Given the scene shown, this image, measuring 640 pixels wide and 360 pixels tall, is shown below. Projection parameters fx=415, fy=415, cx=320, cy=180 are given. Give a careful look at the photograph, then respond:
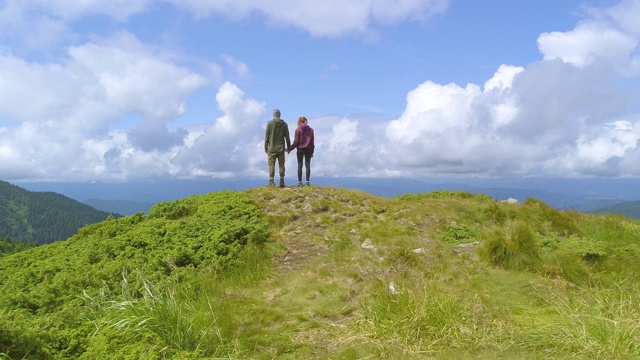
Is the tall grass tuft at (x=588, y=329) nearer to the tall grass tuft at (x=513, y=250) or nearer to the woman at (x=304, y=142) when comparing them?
the tall grass tuft at (x=513, y=250)

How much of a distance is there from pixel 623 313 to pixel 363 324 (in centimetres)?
398

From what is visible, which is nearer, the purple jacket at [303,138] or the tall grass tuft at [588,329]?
the tall grass tuft at [588,329]

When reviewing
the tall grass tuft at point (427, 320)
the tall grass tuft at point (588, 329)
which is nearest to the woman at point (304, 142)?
the tall grass tuft at point (427, 320)

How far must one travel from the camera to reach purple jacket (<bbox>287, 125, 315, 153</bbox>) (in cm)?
1809

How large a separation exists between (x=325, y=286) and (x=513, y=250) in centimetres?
458

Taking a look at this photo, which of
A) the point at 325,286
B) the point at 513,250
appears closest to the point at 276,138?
the point at 325,286

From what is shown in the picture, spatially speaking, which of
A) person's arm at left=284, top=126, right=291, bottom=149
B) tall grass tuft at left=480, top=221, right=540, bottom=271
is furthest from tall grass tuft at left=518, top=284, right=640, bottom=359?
person's arm at left=284, top=126, right=291, bottom=149

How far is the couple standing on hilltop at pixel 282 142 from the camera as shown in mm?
17788

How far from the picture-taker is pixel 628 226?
1452cm

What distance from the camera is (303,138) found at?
1817cm

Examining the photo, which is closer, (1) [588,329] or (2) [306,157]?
(1) [588,329]

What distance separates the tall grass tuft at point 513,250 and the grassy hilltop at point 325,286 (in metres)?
0.03

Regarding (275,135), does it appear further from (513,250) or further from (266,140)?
(513,250)

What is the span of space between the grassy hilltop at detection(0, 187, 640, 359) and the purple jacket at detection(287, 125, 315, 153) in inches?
112
